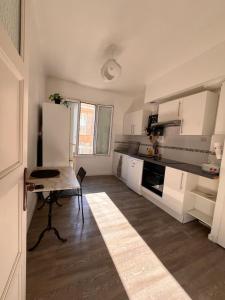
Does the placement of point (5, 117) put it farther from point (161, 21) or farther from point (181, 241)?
point (181, 241)

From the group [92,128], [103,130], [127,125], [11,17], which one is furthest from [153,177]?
[11,17]

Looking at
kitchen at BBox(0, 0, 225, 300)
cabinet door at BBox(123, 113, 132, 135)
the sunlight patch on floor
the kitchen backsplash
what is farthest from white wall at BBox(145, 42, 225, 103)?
the sunlight patch on floor

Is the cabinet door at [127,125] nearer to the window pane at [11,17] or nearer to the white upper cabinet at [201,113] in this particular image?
the white upper cabinet at [201,113]

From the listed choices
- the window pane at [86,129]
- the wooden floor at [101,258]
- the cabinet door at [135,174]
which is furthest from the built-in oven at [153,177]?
the window pane at [86,129]

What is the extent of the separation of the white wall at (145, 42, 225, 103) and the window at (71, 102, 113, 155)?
1775 millimetres

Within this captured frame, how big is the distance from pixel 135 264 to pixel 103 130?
3589 mm

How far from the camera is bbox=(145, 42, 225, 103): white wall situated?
1.94m

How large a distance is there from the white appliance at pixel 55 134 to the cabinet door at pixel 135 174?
59.3 inches

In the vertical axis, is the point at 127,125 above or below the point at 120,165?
above

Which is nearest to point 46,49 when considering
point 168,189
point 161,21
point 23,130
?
point 161,21

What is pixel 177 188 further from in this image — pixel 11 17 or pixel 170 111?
pixel 11 17

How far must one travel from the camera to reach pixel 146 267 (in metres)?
1.49

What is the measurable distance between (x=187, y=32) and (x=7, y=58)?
2067mm

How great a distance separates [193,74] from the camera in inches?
89.7
